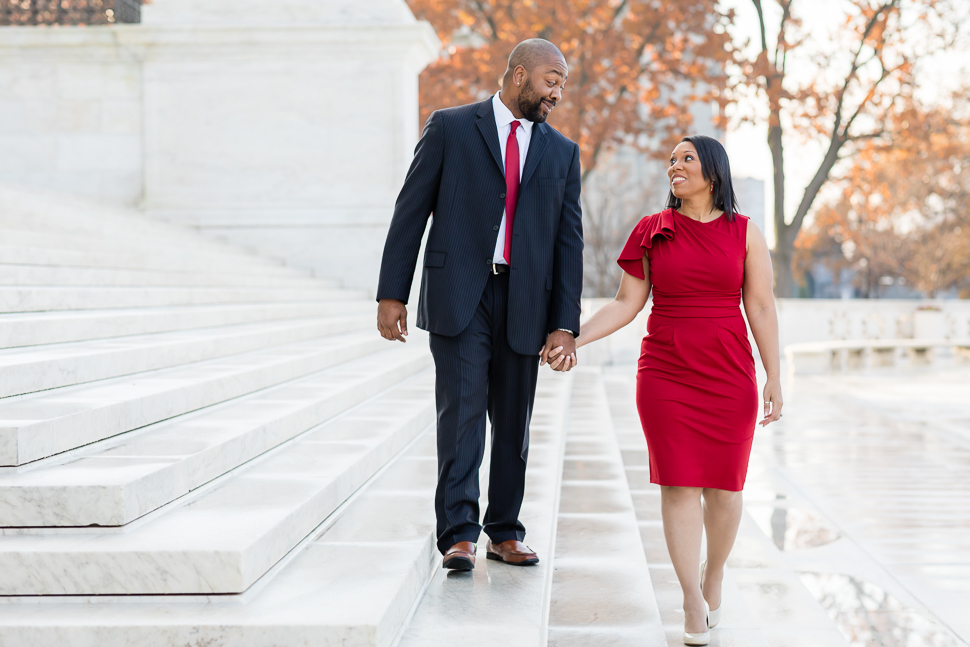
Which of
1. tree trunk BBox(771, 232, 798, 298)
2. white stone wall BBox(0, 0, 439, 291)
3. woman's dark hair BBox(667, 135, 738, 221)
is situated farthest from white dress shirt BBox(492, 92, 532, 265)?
tree trunk BBox(771, 232, 798, 298)

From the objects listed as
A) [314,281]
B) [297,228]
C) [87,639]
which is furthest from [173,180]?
[87,639]

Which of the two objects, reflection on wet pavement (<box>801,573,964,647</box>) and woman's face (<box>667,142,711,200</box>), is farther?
reflection on wet pavement (<box>801,573,964,647</box>)

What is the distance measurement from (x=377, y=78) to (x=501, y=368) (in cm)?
973

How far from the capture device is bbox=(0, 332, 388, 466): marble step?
311cm

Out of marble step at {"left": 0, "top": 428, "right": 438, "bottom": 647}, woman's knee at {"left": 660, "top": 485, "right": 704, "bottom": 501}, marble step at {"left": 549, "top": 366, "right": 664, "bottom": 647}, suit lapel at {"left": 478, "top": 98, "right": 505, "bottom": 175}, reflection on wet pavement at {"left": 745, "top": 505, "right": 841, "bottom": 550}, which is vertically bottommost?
reflection on wet pavement at {"left": 745, "top": 505, "right": 841, "bottom": 550}

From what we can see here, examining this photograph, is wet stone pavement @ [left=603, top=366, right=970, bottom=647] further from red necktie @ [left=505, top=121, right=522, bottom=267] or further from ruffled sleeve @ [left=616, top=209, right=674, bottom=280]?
red necktie @ [left=505, top=121, right=522, bottom=267]

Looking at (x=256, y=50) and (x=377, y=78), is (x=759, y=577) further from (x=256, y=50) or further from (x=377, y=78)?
(x=256, y=50)

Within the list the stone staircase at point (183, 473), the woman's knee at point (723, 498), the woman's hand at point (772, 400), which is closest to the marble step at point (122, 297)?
the stone staircase at point (183, 473)

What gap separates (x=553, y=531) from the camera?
14.2 feet

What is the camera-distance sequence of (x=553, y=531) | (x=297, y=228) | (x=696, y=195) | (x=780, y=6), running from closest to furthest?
(x=696, y=195), (x=553, y=531), (x=297, y=228), (x=780, y=6)

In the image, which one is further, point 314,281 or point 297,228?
point 297,228

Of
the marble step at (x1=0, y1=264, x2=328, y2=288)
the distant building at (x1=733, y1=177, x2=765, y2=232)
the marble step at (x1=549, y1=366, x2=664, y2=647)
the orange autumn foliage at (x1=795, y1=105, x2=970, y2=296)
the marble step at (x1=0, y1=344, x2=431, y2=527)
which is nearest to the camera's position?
the marble step at (x1=0, y1=344, x2=431, y2=527)

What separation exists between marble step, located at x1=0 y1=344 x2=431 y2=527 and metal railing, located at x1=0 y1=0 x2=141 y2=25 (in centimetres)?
1072

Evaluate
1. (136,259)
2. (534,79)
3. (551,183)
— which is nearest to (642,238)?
(551,183)
